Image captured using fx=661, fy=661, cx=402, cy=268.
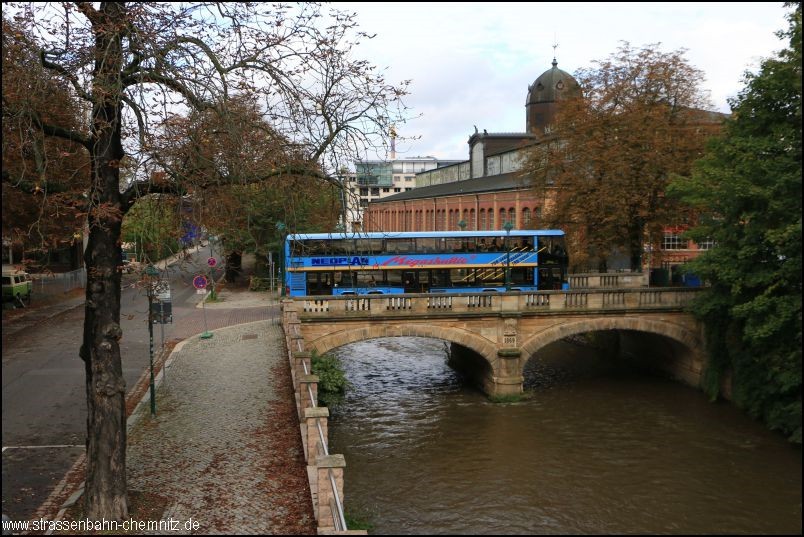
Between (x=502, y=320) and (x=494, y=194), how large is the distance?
2805 cm

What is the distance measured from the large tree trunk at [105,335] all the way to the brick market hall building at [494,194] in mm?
27174

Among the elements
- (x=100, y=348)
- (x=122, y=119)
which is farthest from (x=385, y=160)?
(x=100, y=348)

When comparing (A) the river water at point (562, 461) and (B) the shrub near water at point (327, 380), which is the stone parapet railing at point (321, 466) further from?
(B) the shrub near water at point (327, 380)

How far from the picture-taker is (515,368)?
79.1 ft

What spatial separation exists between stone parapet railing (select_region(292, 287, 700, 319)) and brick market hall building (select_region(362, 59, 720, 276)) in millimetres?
7539

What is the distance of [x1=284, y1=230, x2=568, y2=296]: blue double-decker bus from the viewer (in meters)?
28.5

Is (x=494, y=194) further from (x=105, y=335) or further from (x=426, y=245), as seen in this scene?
(x=105, y=335)

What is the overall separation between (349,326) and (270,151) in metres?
13.0

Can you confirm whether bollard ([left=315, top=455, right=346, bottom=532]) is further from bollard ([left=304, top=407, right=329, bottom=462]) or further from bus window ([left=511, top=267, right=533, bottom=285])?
bus window ([left=511, top=267, right=533, bottom=285])

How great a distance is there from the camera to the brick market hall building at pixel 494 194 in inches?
1742

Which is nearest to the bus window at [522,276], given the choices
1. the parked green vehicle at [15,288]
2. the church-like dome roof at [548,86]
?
the parked green vehicle at [15,288]

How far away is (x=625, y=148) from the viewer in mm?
28859

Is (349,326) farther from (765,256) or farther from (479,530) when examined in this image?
(765,256)

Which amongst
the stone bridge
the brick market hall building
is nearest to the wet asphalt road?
the stone bridge
